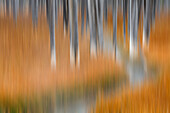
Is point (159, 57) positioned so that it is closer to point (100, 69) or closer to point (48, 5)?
point (100, 69)

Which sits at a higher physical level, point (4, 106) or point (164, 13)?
point (164, 13)

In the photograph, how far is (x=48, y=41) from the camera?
1.52 feet

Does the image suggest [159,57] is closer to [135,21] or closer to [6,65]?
[135,21]

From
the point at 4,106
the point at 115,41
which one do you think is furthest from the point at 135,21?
the point at 4,106

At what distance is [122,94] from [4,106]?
18 centimetres

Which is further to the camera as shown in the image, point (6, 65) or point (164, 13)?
point (164, 13)

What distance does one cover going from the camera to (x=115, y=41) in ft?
1.56

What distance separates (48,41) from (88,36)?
8 cm

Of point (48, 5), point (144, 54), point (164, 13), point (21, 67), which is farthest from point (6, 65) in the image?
point (164, 13)

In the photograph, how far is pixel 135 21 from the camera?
484 mm

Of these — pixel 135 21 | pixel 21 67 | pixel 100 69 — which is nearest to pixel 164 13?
pixel 135 21

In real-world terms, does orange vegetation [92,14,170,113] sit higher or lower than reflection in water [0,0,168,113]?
lower

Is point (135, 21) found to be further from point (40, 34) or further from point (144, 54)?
point (40, 34)

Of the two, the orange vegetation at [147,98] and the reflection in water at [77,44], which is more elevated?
the reflection in water at [77,44]
